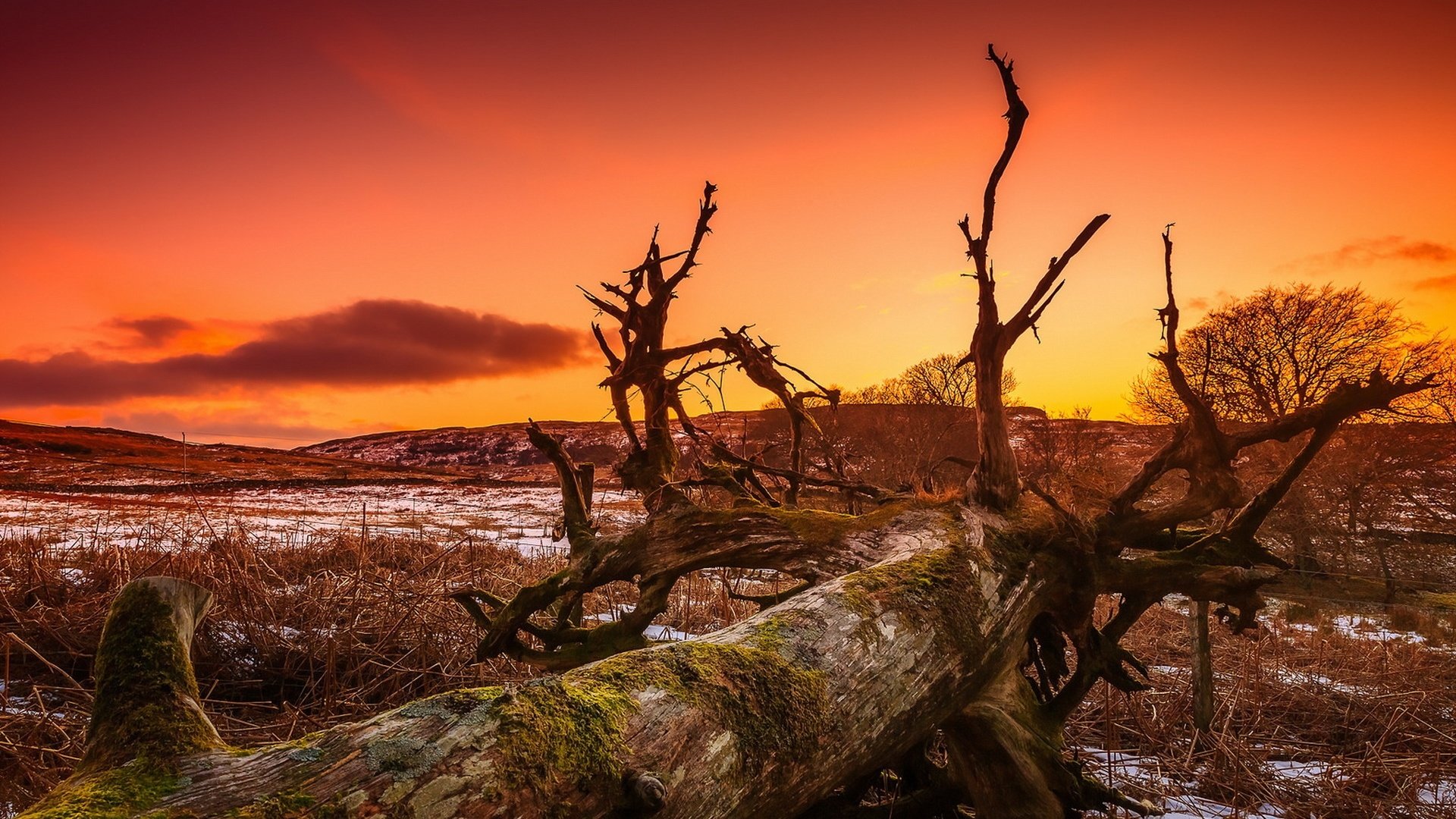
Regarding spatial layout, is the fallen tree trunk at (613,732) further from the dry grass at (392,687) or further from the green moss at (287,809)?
the dry grass at (392,687)

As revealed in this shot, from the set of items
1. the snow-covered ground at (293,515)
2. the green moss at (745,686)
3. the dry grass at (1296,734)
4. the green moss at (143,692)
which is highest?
the green moss at (143,692)

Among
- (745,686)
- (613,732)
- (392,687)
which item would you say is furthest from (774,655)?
(392,687)

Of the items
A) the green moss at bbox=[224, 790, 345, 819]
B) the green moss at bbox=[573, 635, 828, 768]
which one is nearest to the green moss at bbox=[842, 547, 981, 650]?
the green moss at bbox=[573, 635, 828, 768]

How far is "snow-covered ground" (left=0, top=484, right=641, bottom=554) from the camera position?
813 cm

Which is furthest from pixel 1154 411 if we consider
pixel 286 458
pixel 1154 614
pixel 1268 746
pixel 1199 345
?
pixel 286 458

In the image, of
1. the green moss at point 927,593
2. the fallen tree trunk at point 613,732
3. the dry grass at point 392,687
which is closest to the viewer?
the fallen tree trunk at point 613,732

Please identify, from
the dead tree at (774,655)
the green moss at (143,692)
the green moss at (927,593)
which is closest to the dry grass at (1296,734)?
the dead tree at (774,655)

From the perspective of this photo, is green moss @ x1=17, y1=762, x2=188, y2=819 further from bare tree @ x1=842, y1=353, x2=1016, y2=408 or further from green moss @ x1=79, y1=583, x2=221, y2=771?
bare tree @ x1=842, y1=353, x2=1016, y2=408

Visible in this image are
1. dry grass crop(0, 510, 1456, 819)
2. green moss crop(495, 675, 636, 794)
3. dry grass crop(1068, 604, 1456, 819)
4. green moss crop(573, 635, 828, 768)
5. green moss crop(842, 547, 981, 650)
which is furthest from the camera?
dry grass crop(1068, 604, 1456, 819)

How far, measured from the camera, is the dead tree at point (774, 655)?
1.50m

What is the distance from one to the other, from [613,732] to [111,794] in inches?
40.4

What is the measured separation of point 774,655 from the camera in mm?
2250

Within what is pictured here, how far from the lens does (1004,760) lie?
3049mm

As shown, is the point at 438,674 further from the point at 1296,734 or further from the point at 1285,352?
the point at 1285,352
